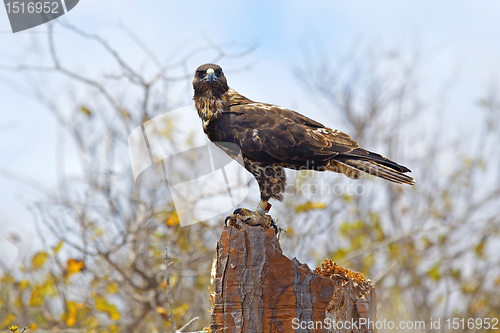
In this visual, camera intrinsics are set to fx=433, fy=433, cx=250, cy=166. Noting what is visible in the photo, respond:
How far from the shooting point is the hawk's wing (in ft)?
12.9

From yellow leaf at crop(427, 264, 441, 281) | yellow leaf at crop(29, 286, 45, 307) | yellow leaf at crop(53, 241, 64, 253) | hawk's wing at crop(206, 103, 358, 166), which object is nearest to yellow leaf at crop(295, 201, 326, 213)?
hawk's wing at crop(206, 103, 358, 166)

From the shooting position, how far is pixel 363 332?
2.88 metres

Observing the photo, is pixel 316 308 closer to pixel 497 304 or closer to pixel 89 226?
pixel 89 226

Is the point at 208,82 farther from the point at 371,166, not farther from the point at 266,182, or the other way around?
the point at 371,166

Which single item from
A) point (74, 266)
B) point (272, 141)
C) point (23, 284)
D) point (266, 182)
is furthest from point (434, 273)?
point (23, 284)

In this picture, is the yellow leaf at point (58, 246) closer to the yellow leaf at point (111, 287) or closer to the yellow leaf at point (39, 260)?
the yellow leaf at point (39, 260)

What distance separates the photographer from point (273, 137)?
396 cm

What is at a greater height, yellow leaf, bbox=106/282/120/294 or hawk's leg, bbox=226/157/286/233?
hawk's leg, bbox=226/157/286/233

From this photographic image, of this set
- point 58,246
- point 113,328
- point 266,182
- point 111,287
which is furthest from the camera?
point 111,287

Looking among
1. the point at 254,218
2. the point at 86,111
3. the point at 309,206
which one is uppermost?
the point at 86,111

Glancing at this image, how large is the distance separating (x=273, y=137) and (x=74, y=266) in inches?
137

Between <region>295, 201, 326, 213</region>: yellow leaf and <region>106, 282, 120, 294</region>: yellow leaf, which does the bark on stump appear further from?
<region>106, 282, 120, 294</region>: yellow leaf

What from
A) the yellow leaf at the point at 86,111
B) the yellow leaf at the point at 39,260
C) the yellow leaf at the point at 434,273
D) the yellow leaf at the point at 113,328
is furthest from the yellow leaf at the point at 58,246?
the yellow leaf at the point at 434,273

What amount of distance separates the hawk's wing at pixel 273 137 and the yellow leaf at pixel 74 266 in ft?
9.68
